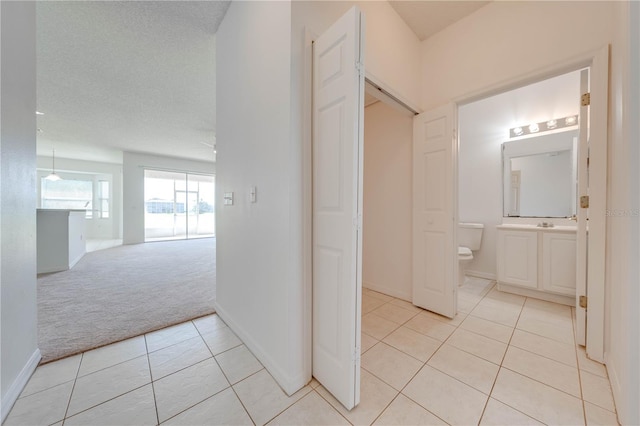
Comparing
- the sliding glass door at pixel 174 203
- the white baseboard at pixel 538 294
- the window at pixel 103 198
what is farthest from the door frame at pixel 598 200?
the window at pixel 103 198

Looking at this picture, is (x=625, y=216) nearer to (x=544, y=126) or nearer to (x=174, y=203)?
(x=544, y=126)

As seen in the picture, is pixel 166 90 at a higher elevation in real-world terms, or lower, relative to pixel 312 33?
higher

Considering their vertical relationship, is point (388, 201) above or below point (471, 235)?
above

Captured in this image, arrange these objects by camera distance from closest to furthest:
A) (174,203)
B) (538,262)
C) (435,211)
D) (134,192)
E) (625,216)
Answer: (625,216)
(435,211)
(538,262)
(134,192)
(174,203)

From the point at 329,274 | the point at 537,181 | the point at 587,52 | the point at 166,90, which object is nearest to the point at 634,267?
the point at 329,274

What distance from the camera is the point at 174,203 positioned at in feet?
25.3

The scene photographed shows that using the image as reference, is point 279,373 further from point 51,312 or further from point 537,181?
point 537,181

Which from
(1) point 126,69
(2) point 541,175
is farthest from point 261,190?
(2) point 541,175

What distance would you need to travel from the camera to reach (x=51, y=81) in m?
3.03

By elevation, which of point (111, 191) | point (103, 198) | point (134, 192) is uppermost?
point (111, 191)

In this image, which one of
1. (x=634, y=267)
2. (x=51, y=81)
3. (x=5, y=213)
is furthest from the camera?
(x=51, y=81)

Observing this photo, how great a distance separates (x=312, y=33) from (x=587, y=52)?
200cm

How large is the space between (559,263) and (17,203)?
4.74 meters

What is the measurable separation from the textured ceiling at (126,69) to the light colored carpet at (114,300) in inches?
110
